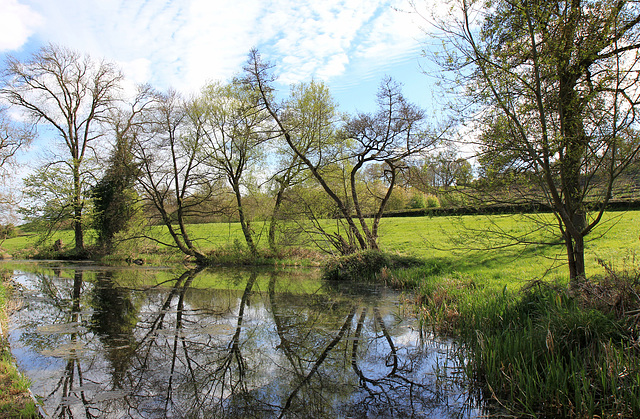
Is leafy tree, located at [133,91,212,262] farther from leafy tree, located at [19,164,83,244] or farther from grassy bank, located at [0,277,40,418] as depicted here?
grassy bank, located at [0,277,40,418]

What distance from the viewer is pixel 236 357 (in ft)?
20.6

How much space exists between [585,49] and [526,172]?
206 centimetres

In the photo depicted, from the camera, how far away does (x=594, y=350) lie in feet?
15.5

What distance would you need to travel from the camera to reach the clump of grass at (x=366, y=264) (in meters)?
14.6

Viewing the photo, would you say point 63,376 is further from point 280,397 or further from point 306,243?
point 306,243

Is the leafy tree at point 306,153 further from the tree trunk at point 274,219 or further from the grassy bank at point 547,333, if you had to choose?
the grassy bank at point 547,333

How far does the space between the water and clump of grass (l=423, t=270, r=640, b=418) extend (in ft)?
A: 1.67

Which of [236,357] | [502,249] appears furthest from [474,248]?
[502,249]

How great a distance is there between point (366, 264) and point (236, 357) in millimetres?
9045

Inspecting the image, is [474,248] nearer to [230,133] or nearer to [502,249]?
[502,249]

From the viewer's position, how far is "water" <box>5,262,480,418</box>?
4.63m

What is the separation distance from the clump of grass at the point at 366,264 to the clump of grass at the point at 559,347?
22.8 feet

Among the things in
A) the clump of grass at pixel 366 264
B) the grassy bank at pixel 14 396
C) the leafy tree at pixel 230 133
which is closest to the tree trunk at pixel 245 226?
the leafy tree at pixel 230 133

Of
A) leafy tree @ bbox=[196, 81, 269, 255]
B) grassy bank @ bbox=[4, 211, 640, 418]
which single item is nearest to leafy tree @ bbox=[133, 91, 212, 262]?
leafy tree @ bbox=[196, 81, 269, 255]
